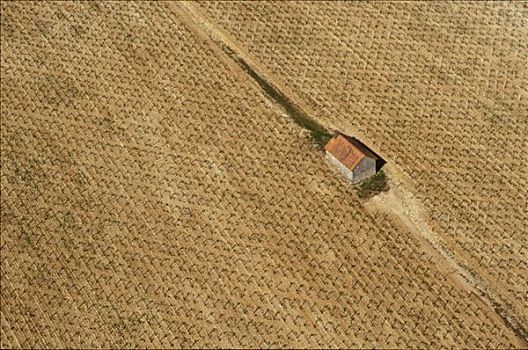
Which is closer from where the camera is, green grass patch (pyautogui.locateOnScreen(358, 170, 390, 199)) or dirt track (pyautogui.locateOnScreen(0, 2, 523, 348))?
dirt track (pyautogui.locateOnScreen(0, 2, 523, 348))

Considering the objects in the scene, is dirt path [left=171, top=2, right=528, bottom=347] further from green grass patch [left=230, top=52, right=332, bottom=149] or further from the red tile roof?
the red tile roof

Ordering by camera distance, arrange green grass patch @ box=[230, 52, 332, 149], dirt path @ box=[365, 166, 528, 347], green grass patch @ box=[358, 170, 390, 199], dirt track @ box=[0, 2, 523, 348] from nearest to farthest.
Answer: dirt track @ box=[0, 2, 523, 348] → dirt path @ box=[365, 166, 528, 347] → green grass patch @ box=[358, 170, 390, 199] → green grass patch @ box=[230, 52, 332, 149]

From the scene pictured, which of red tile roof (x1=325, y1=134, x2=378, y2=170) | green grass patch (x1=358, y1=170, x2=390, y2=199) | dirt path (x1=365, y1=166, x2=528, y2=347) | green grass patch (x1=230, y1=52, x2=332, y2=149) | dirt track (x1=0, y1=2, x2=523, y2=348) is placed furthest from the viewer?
green grass patch (x1=230, y1=52, x2=332, y2=149)

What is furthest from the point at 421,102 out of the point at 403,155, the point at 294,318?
the point at 294,318

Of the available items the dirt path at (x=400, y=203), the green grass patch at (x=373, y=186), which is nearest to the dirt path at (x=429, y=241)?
the dirt path at (x=400, y=203)

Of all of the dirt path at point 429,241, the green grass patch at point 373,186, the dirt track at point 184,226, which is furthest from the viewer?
the green grass patch at point 373,186

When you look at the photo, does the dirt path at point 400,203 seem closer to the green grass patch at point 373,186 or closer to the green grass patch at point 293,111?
the green grass patch at point 293,111

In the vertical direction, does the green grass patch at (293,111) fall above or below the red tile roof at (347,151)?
below

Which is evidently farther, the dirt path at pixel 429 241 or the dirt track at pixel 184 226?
the dirt path at pixel 429 241

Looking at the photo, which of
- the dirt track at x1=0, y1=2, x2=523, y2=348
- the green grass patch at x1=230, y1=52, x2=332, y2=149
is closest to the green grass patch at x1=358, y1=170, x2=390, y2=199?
the dirt track at x1=0, y1=2, x2=523, y2=348
